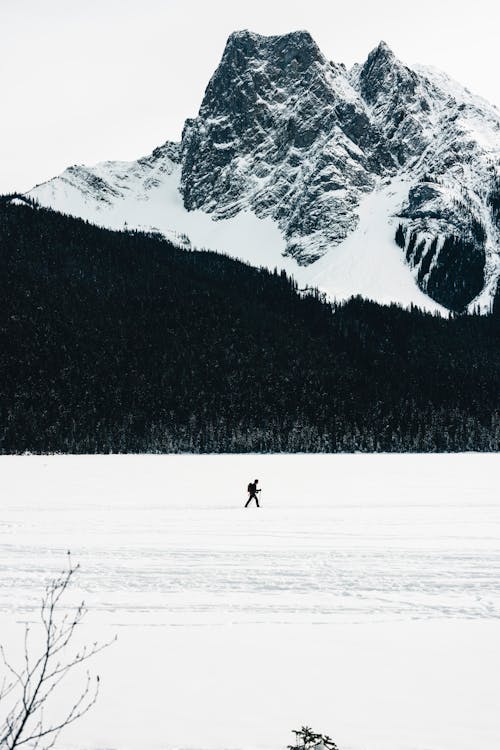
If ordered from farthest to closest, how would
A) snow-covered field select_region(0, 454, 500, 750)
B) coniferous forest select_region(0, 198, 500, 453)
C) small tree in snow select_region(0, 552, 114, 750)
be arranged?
coniferous forest select_region(0, 198, 500, 453) → snow-covered field select_region(0, 454, 500, 750) → small tree in snow select_region(0, 552, 114, 750)

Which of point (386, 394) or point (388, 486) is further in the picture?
point (386, 394)

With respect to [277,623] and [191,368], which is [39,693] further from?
[191,368]

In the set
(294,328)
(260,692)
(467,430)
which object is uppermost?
(294,328)

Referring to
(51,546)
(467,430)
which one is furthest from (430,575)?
(467,430)

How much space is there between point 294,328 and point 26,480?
13008cm

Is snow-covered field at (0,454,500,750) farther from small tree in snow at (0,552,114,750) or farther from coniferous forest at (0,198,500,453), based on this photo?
coniferous forest at (0,198,500,453)

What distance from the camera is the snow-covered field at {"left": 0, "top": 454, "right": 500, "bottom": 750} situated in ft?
28.1

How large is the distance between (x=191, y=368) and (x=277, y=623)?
14093 cm

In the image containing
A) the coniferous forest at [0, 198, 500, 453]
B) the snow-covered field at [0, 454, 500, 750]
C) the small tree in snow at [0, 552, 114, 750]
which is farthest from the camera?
the coniferous forest at [0, 198, 500, 453]

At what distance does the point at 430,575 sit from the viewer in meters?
15.9

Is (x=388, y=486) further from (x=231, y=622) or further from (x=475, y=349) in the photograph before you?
(x=475, y=349)

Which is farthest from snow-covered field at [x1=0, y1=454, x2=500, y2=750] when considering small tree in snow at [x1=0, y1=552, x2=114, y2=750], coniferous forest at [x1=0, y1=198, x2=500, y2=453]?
coniferous forest at [x1=0, y1=198, x2=500, y2=453]

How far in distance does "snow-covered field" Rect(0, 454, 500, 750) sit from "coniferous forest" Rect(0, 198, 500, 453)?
104 metres

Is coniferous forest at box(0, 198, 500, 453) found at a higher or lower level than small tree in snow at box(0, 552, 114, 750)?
higher
